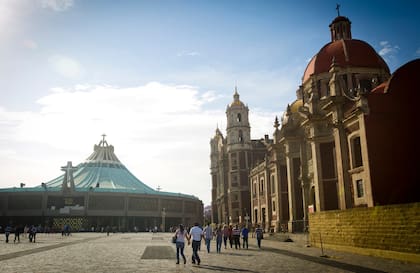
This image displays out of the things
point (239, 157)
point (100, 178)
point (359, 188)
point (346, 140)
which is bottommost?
point (359, 188)

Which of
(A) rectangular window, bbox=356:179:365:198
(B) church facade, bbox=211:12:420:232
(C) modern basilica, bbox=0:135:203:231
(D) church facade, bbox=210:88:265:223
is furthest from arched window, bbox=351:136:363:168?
(C) modern basilica, bbox=0:135:203:231

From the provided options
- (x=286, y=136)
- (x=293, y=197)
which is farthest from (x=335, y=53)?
(x=293, y=197)

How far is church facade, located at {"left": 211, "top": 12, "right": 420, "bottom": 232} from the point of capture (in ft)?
75.8

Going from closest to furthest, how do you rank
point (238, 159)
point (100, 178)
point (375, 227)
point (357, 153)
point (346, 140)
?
point (375, 227) < point (357, 153) < point (346, 140) < point (238, 159) < point (100, 178)

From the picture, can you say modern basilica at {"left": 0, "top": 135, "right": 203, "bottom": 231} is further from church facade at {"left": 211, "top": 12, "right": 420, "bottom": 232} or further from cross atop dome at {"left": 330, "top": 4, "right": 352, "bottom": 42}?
cross atop dome at {"left": 330, "top": 4, "right": 352, "bottom": 42}

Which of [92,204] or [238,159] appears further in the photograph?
[92,204]

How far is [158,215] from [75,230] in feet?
63.4

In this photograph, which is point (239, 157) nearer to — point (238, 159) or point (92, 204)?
point (238, 159)

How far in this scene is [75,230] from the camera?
8325cm

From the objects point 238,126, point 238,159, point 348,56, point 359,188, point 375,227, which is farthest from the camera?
point 238,126

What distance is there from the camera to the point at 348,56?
36.8m

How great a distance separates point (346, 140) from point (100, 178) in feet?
254

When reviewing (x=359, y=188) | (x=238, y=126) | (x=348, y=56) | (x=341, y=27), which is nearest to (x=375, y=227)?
(x=359, y=188)

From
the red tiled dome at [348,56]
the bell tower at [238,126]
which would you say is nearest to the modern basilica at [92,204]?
the bell tower at [238,126]
